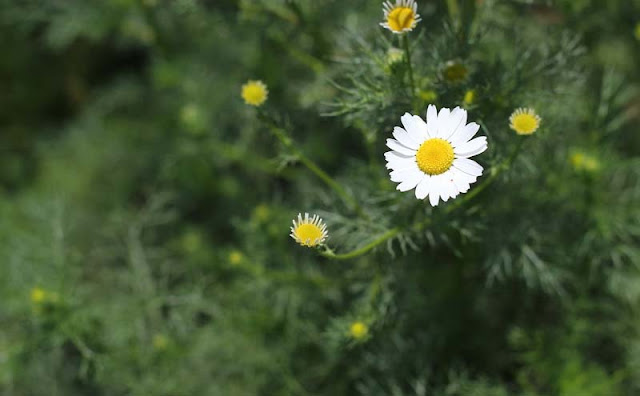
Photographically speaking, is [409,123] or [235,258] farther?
[235,258]

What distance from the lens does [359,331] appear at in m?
1.84

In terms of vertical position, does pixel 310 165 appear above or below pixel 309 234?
above

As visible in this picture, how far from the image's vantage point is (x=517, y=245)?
2.13 meters

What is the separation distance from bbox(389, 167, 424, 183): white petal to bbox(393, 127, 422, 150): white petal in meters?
0.06

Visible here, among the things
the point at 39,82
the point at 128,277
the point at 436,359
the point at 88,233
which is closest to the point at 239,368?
the point at 128,277

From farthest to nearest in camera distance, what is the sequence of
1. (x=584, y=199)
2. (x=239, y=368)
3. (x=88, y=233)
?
(x=88, y=233)
(x=239, y=368)
(x=584, y=199)

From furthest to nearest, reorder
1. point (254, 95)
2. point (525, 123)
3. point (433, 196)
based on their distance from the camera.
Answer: point (254, 95) → point (525, 123) → point (433, 196)

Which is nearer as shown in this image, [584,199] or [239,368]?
[584,199]

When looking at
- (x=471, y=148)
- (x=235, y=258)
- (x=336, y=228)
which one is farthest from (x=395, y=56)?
(x=235, y=258)

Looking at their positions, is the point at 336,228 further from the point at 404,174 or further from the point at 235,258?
the point at 404,174

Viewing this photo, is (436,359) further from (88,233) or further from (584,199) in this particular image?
(88,233)

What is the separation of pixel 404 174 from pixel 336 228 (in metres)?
0.67

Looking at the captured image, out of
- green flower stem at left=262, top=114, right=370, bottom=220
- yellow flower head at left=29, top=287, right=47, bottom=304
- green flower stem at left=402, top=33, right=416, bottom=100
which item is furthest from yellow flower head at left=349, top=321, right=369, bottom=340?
yellow flower head at left=29, top=287, right=47, bottom=304

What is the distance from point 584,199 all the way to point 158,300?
1.61 metres
